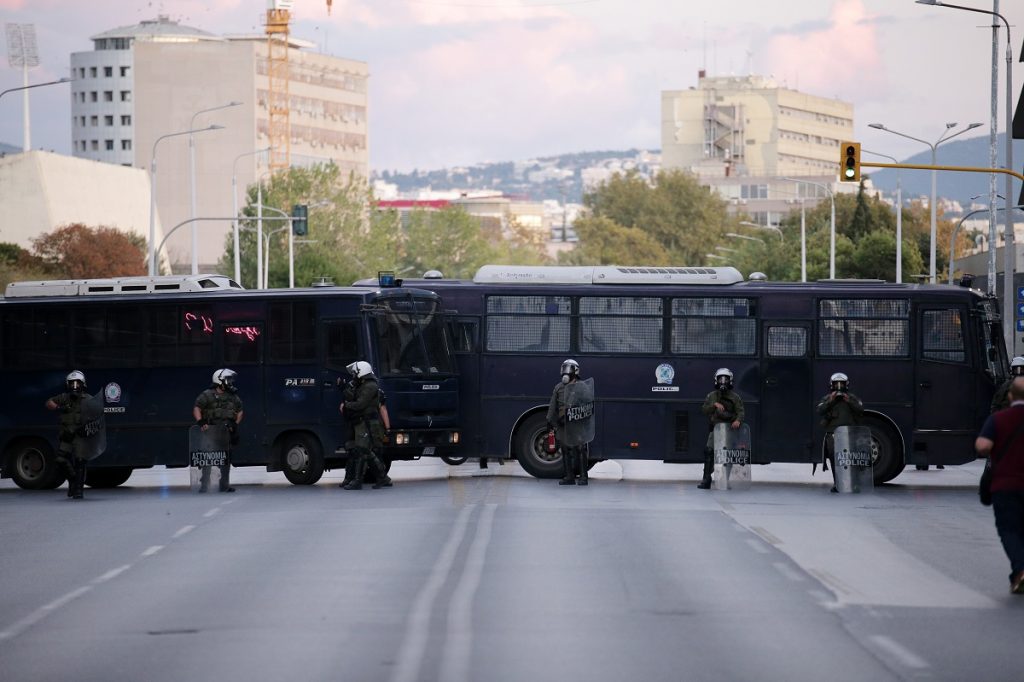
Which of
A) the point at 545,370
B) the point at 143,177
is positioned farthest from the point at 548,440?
the point at 143,177

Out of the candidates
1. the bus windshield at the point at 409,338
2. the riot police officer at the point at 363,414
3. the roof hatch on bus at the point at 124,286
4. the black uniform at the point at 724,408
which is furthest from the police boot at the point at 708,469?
the roof hatch on bus at the point at 124,286

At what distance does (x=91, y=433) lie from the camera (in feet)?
80.7

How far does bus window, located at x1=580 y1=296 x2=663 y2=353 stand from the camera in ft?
91.2

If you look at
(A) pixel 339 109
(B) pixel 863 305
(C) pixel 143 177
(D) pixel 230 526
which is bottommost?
(D) pixel 230 526

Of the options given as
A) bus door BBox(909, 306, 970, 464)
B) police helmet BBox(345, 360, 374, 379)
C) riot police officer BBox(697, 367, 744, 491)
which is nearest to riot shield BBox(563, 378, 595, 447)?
riot police officer BBox(697, 367, 744, 491)

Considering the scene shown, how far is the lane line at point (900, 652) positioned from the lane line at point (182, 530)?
9046mm

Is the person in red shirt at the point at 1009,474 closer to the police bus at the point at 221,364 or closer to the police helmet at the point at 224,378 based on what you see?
the police helmet at the point at 224,378

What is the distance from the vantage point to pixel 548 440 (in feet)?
90.8

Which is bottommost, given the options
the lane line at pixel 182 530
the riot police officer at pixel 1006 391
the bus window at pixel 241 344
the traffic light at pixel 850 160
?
the lane line at pixel 182 530

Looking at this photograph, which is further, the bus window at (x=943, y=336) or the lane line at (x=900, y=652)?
the bus window at (x=943, y=336)

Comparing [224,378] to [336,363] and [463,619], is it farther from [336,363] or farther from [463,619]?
[463,619]

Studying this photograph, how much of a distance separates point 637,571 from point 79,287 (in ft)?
49.8

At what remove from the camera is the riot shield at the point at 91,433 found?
24.5 metres

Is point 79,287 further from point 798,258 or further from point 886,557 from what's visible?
point 798,258
